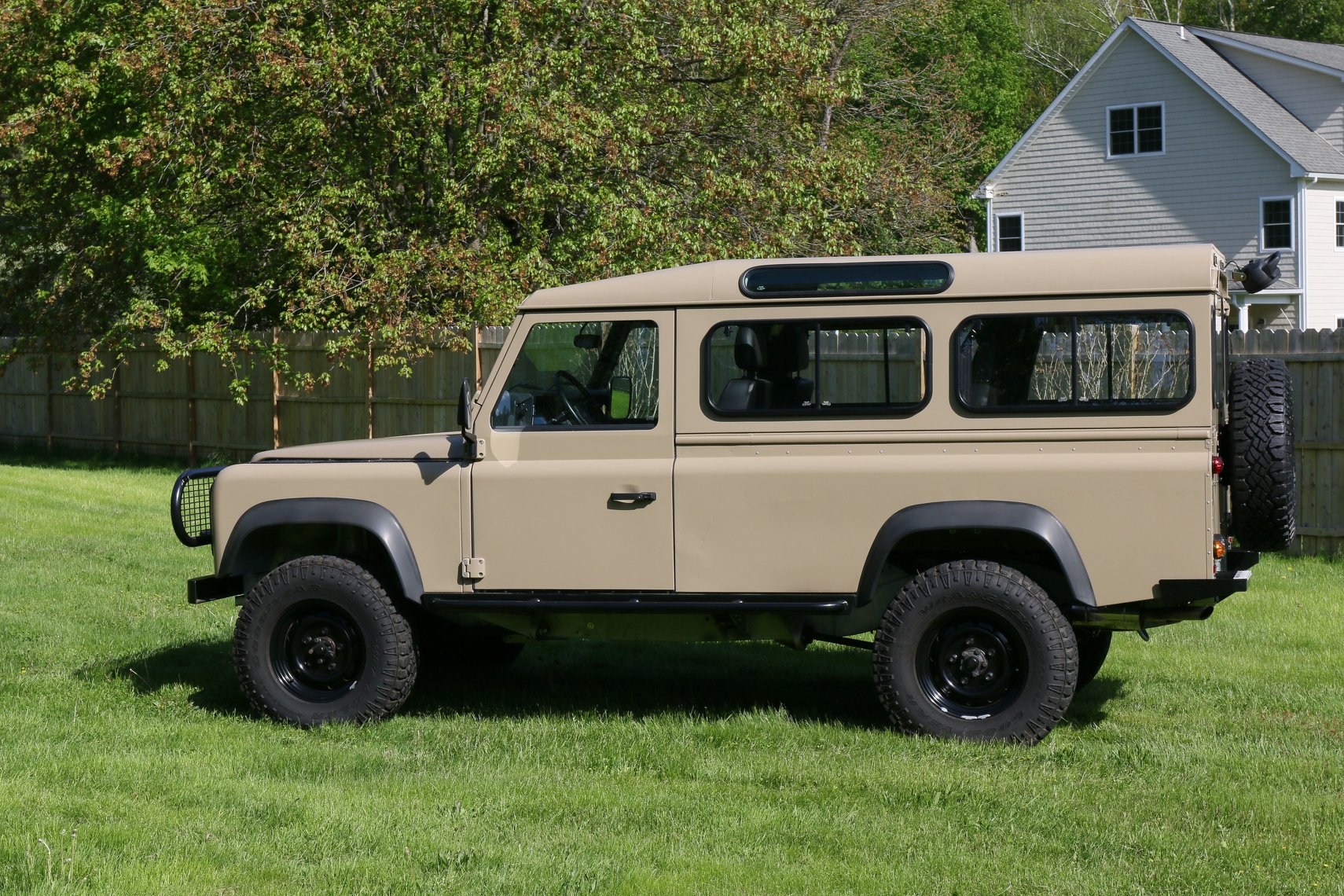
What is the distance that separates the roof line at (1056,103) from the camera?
3275 centimetres

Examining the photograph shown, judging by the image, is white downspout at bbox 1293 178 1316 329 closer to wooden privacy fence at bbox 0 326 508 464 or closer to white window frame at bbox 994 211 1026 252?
white window frame at bbox 994 211 1026 252

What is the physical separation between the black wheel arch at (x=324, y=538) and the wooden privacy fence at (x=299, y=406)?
827 cm

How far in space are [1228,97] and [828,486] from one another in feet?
89.5

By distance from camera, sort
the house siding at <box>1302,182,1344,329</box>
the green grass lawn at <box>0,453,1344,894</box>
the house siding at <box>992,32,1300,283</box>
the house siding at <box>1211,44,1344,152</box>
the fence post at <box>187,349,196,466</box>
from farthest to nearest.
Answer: the house siding at <box>1211,44,1344,152</box>, the house siding at <box>992,32,1300,283</box>, the house siding at <box>1302,182,1344,329</box>, the fence post at <box>187,349,196,466</box>, the green grass lawn at <box>0,453,1344,894</box>

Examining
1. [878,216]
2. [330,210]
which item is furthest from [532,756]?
[878,216]

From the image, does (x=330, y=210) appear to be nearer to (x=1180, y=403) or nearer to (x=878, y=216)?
(x=878, y=216)

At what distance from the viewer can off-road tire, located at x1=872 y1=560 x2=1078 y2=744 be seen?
22.4 feet

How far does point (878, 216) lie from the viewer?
2892 centimetres

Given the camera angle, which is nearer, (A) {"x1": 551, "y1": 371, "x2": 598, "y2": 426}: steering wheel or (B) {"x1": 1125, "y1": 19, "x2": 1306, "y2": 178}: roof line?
(A) {"x1": 551, "y1": 371, "x2": 598, "y2": 426}: steering wheel

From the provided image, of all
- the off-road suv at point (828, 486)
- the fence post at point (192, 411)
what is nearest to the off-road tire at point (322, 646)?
the off-road suv at point (828, 486)

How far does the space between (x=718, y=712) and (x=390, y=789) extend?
207cm

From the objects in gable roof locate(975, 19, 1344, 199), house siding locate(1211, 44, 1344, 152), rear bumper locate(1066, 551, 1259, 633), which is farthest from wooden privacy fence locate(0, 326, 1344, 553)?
house siding locate(1211, 44, 1344, 152)

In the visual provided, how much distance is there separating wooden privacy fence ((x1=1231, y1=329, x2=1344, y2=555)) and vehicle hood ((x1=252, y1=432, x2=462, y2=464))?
7827mm

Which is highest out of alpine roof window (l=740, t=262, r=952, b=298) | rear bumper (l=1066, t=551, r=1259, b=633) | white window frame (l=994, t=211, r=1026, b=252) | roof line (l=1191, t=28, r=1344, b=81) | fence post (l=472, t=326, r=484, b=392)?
roof line (l=1191, t=28, r=1344, b=81)
